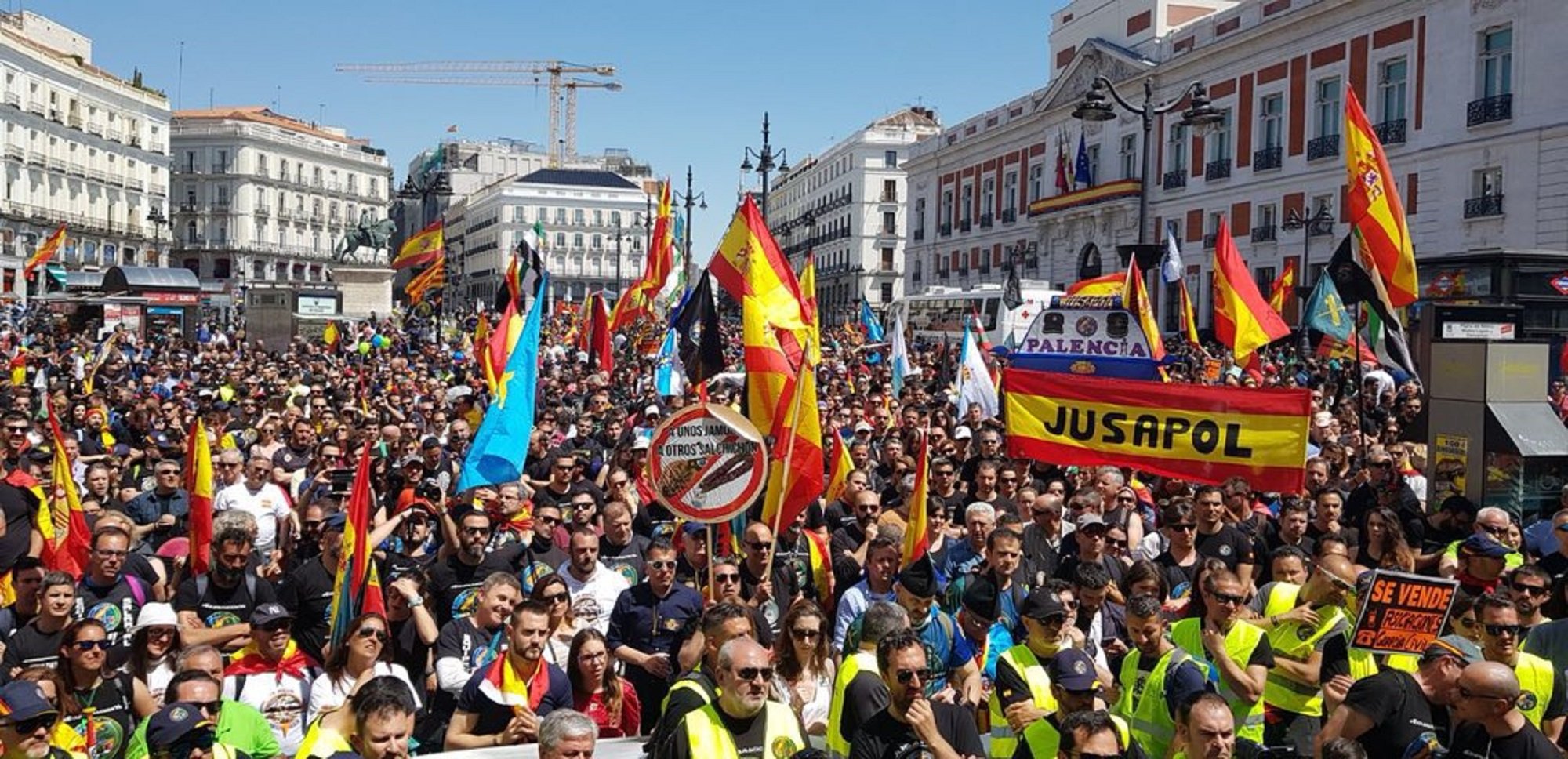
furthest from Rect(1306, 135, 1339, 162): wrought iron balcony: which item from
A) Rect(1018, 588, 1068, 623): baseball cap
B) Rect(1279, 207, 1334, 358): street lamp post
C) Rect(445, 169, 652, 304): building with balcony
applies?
Rect(445, 169, 652, 304): building with balcony

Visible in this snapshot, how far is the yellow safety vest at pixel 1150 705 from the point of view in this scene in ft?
17.4

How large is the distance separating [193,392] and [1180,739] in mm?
16640

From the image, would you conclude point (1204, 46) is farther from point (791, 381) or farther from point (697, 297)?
point (791, 381)

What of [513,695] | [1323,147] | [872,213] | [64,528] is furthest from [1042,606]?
[872,213]

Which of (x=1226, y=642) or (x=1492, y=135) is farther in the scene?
(x=1492, y=135)

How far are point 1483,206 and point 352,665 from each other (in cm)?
3266

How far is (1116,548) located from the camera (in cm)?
820

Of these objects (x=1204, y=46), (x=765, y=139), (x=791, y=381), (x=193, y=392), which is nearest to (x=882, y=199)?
(x=1204, y=46)

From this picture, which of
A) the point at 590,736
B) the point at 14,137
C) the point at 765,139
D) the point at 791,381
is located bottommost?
the point at 590,736

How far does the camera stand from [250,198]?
9044cm

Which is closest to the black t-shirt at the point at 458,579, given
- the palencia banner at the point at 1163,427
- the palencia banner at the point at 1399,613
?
the palencia banner at the point at 1399,613

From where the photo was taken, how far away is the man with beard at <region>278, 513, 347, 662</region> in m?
6.72

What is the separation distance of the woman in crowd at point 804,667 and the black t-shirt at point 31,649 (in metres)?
2.83

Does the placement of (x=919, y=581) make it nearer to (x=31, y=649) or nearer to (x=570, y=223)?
(x=31, y=649)
